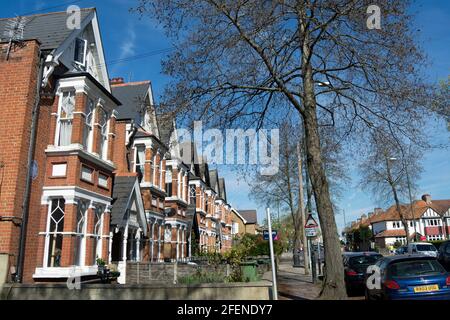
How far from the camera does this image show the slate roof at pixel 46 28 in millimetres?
14289

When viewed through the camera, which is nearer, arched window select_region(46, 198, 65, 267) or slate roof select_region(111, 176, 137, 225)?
arched window select_region(46, 198, 65, 267)

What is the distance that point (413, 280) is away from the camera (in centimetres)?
910

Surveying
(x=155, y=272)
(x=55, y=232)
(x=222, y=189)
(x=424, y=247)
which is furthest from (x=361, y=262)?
(x=222, y=189)

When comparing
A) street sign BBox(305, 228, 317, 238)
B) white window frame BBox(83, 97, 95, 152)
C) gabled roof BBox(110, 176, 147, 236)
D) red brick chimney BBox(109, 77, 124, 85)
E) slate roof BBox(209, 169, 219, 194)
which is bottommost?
street sign BBox(305, 228, 317, 238)

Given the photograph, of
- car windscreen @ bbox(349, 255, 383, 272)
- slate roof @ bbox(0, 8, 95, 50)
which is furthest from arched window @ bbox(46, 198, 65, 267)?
car windscreen @ bbox(349, 255, 383, 272)

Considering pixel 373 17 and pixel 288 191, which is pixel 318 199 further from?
pixel 288 191

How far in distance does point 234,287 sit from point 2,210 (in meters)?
7.33

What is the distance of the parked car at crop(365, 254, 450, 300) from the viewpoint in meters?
8.93

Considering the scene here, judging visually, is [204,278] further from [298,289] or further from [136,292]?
[298,289]

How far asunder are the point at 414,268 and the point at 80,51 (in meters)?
14.6

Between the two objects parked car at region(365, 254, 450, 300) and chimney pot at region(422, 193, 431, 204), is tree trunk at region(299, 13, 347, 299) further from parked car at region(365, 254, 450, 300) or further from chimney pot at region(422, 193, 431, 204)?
chimney pot at region(422, 193, 431, 204)

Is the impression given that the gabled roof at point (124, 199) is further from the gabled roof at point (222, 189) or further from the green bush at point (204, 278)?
the gabled roof at point (222, 189)

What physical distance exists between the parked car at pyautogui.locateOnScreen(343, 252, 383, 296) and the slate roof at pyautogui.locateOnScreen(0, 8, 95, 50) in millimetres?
13835

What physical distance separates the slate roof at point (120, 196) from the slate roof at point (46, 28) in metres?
6.87
